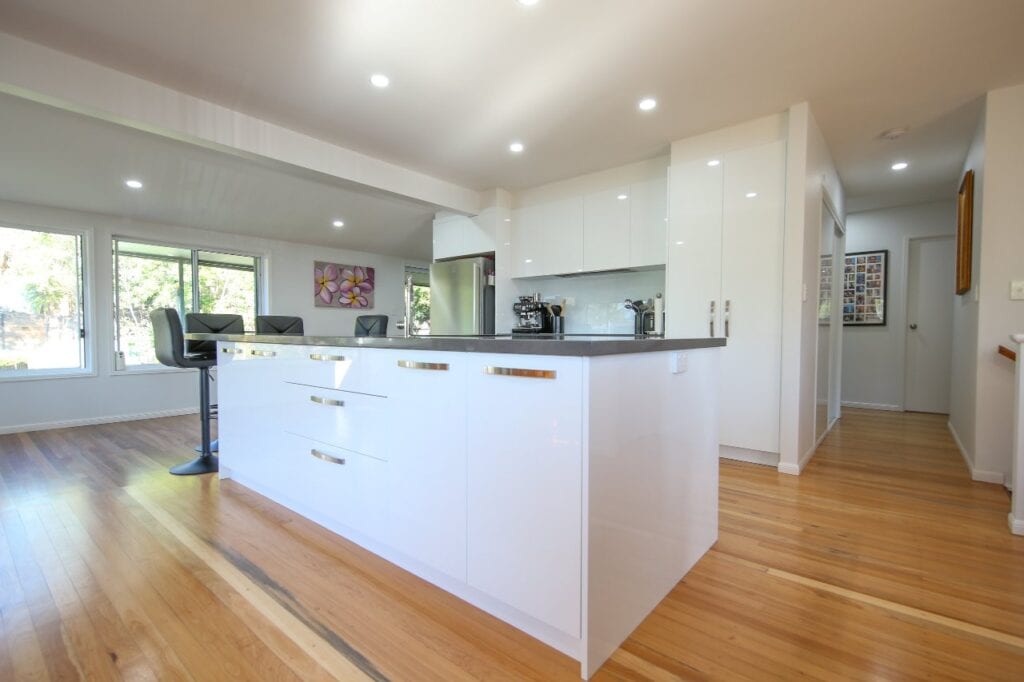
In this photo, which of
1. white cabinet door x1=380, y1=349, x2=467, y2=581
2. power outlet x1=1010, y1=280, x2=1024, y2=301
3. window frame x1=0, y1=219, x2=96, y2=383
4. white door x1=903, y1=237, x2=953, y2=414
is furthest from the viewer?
white door x1=903, y1=237, x2=953, y2=414

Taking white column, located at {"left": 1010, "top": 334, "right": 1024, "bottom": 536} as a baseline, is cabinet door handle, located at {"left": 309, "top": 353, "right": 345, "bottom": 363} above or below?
above

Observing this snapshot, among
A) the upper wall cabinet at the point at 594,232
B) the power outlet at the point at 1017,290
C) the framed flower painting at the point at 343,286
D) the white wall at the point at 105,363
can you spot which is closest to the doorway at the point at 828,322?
the power outlet at the point at 1017,290

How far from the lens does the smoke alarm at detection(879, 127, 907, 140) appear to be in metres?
3.18

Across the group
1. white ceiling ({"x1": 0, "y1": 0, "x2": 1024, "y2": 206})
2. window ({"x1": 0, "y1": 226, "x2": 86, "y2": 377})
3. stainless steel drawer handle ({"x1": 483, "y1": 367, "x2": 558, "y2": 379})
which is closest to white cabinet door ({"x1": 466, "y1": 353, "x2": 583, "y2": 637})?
stainless steel drawer handle ({"x1": 483, "y1": 367, "x2": 558, "y2": 379})

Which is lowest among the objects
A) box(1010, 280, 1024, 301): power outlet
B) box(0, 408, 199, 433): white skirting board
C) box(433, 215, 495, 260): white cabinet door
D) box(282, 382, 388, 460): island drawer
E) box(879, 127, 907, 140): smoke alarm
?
box(0, 408, 199, 433): white skirting board

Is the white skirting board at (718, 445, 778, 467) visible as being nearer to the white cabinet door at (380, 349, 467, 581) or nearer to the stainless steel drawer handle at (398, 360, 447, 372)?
the white cabinet door at (380, 349, 467, 581)

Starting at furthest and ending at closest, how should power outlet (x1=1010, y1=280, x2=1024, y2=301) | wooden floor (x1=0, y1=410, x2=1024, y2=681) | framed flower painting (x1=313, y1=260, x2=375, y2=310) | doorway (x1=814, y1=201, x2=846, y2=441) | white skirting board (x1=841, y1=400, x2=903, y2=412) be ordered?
framed flower painting (x1=313, y1=260, x2=375, y2=310)
white skirting board (x1=841, y1=400, x2=903, y2=412)
doorway (x1=814, y1=201, x2=846, y2=441)
power outlet (x1=1010, y1=280, x2=1024, y2=301)
wooden floor (x1=0, y1=410, x2=1024, y2=681)

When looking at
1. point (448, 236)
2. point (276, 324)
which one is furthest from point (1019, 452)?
point (276, 324)

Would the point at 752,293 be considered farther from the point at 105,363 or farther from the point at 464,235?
Answer: the point at 105,363

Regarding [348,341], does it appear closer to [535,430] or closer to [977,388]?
[535,430]

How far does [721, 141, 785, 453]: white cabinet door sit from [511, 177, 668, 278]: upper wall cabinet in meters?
0.61

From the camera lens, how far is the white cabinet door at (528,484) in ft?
3.71

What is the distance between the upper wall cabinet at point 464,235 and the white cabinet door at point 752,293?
236cm

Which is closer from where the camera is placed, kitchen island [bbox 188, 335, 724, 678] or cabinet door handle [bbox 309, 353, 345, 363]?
kitchen island [bbox 188, 335, 724, 678]
